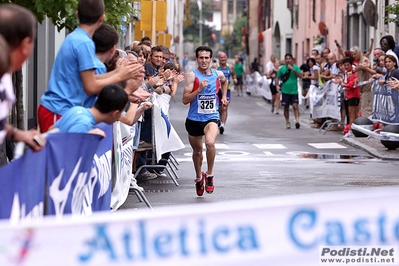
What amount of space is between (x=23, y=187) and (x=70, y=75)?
1.72 metres

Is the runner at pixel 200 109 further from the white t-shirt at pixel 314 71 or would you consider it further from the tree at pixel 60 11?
the white t-shirt at pixel 314 71

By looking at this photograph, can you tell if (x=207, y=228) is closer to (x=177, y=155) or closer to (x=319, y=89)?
(x=177, y=155)

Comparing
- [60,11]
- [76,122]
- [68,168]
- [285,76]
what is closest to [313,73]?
[285,76]

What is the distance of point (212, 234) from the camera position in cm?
440

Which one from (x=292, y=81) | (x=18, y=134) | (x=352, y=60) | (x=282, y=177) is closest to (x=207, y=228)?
(x=18, y=134)

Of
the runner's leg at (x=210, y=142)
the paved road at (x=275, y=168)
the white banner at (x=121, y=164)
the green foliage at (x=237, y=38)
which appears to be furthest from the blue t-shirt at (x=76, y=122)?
the green foliage at (x=237, y=38)

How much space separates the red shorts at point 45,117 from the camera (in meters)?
6.94

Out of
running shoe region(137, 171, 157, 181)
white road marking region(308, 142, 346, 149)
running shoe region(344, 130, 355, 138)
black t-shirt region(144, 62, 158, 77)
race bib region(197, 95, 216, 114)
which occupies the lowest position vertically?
white road marking region(308, 142, 346, 149)

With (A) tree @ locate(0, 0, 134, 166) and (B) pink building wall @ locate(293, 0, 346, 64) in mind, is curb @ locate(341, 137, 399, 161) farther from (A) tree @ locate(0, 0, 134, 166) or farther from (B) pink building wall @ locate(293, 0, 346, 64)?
(B) pink building wall @ locate(293, 0, 346, 64)

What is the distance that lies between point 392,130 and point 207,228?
13.6m

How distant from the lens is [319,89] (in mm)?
25578

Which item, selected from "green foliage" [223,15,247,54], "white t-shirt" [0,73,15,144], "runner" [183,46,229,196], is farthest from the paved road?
A: "green foliage" [223,15,247,54]

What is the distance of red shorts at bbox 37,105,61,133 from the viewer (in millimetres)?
6943

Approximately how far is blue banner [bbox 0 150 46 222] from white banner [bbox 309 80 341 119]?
1855 cm
